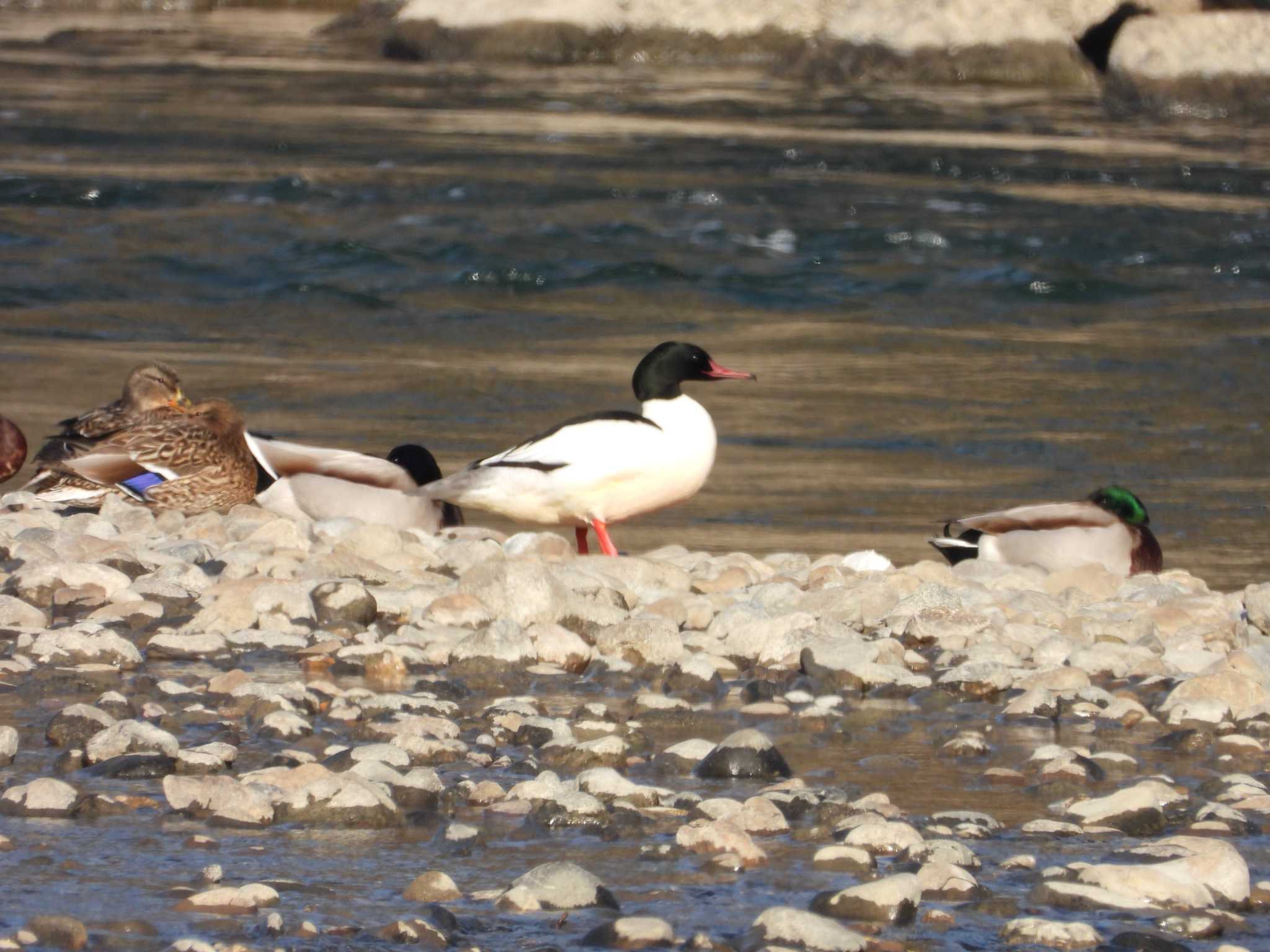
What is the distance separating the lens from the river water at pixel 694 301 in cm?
534

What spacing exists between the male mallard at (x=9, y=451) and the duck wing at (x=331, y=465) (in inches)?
54.3

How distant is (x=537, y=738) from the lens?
4879 mm

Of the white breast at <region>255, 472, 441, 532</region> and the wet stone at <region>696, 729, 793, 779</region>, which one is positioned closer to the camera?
the wet stone at <region>696, 729, 793, 779</region>

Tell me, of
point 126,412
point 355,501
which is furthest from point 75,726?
point 126,412

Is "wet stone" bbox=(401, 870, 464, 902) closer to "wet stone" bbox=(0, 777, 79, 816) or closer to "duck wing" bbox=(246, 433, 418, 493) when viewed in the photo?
"wet stone" bbox=(0, 777, 79, 816)

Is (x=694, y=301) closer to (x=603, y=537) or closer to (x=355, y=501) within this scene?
(x=355, y=501)

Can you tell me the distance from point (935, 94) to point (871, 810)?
88.6ft

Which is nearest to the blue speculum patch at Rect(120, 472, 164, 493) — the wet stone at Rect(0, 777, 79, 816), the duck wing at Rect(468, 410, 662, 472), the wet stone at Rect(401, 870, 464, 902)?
the duck wing at Rect(468, 410, 662, 472)

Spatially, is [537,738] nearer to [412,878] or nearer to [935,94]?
[412,878]

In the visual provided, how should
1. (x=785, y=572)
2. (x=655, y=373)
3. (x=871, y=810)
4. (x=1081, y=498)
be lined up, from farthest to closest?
(x=1081, y=498), (x=655, y=373), (x=785, y=572), (x=871, y=810)

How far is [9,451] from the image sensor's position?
880 cm

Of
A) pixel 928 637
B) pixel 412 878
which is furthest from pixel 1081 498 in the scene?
pixel 412 878

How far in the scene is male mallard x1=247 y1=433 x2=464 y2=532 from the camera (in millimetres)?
7973

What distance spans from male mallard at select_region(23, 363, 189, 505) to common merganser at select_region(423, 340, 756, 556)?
4.60 ft
